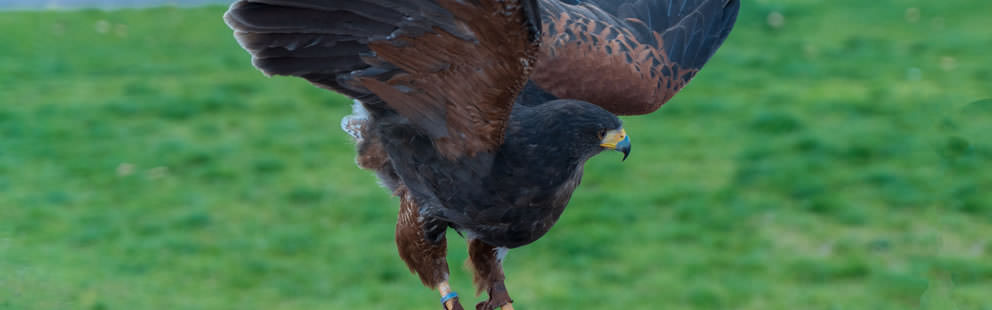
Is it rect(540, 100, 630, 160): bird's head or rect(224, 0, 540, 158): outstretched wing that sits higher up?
rect(224, 0, 540, 158): outstretched wing

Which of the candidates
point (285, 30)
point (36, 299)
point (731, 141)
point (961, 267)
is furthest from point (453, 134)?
point (731, 141)

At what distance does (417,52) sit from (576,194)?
16.5ft

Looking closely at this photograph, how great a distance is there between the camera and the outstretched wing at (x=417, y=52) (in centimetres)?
328

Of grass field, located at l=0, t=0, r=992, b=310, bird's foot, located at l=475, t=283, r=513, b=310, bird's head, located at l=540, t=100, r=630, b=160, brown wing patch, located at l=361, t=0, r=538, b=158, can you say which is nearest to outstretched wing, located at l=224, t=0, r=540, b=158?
brown wing patch, located at l=361, t=0, r=538, b=158

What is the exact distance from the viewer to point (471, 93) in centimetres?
Result: 354

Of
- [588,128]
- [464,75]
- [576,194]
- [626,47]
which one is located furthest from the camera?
[576,194]

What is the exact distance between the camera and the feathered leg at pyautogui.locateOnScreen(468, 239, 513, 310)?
14.8 ft

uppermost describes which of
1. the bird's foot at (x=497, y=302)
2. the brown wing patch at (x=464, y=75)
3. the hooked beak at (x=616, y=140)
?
the brown wing patch at (x=464, y=75)

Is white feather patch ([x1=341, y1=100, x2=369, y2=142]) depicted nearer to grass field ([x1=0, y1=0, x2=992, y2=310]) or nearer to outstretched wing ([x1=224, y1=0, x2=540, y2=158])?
outstretched wing ([x1=224, y1=0, x2=540, y2=158])

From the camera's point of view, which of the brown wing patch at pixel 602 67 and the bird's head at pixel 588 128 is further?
the brown wing patch at pixel 602 67

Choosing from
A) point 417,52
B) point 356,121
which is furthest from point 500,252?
point 417,52

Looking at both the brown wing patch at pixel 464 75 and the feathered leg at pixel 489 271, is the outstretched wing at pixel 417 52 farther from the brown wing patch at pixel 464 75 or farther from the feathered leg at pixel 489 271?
the feathered leg at pixel 489 271

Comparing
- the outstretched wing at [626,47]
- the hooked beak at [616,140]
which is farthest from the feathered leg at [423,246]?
the hooked beak at [616,140]

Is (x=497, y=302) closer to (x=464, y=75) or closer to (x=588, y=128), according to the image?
(x=588, y=128)
